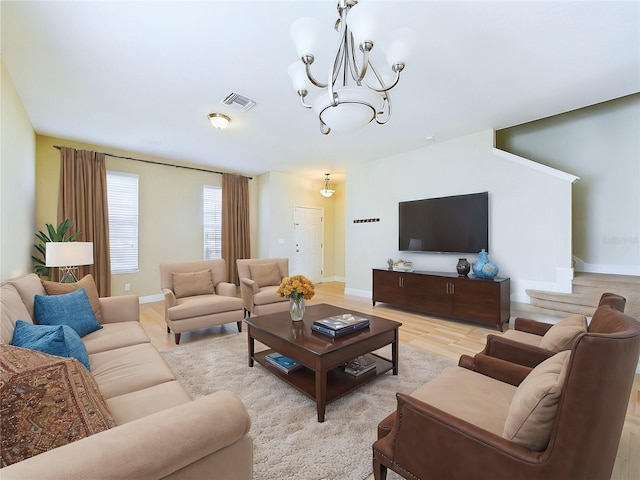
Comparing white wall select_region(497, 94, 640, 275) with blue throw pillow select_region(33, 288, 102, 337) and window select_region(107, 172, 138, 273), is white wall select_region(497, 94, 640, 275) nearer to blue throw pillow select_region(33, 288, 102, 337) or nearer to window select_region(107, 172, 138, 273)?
Result: blue throw pillow select_region(33, 288, 102, 337)

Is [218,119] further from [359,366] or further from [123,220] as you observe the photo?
[359,366]

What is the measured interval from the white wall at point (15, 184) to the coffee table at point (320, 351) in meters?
2.32

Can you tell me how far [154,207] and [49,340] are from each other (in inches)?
175

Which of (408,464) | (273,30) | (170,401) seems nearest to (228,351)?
(170,401)

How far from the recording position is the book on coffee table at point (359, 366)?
2174mm

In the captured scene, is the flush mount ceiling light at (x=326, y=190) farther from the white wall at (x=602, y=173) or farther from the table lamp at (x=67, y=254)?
the table lamp at (x=67, y=254)

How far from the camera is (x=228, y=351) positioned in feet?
9.46

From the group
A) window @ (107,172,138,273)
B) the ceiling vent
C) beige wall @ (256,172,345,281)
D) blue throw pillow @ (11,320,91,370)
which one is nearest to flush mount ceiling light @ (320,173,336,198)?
beige wall @ (256,172,345,281)

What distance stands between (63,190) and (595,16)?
620cm

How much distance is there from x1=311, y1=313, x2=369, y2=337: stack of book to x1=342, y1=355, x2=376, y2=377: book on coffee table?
0.73 feet

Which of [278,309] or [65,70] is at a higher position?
[65,70]

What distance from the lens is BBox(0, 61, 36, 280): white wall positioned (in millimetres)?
2414

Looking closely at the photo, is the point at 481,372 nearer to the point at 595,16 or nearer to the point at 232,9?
the point at 595,16

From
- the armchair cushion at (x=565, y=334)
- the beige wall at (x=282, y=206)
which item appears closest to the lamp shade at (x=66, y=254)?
the beige wall at (x=282, y=206)
